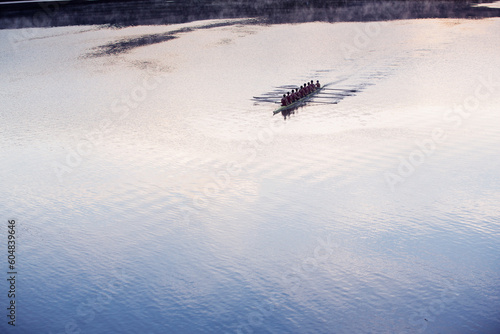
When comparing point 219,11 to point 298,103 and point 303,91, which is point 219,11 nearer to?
point 303,91

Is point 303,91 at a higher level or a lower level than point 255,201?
higher

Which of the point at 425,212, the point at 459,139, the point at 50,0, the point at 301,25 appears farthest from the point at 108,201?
the point at 50,0

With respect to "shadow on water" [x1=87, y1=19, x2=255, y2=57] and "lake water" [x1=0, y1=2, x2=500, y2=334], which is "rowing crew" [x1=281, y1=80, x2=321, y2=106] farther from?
"shadow on water" [x1=87, y1=19, x2=255, y2=57]

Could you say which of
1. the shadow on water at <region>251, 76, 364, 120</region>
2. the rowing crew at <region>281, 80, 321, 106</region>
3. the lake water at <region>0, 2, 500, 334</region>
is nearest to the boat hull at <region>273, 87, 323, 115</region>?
the shadow on water at <region>251, 76, 364, 120</region>

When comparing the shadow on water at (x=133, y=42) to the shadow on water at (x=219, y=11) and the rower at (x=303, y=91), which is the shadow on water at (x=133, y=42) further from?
the rower at (x=303, y=91)

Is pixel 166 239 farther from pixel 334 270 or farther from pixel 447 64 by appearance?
pixel 447 64

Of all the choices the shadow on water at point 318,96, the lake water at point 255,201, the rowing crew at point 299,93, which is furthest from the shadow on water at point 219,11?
the rowing crew at point 299,93

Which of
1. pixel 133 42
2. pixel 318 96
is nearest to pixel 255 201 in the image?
pixel 318 96
